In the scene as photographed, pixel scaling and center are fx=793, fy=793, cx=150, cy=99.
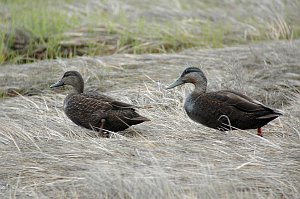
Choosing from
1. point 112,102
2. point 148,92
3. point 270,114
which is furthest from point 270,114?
point 148,92

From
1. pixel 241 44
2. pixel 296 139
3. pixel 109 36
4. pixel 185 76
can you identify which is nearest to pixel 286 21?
pixel 241 44

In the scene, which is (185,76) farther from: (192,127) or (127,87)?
(127,87)

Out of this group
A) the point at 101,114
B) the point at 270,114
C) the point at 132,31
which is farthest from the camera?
the point at 132,31

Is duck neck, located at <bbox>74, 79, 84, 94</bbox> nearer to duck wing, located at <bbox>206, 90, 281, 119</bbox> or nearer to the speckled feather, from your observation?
the speckled feather

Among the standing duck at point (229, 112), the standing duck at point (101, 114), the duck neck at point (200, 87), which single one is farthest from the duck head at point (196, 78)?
the standing duck at point (101, 114)

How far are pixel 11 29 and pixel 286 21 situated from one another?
4.03 m

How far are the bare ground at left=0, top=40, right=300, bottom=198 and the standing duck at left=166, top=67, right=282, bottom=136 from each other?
3.9 inches

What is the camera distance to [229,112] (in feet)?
21.0

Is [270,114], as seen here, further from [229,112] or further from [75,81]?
[75,81]

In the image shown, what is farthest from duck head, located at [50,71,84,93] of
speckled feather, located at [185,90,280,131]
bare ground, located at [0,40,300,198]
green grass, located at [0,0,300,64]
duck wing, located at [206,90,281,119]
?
green grass, located at [0,0,300,64]

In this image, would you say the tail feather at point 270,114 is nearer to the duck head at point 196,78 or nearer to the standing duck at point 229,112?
the standing duck at point 229,112

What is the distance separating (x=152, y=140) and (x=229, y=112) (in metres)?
0.67

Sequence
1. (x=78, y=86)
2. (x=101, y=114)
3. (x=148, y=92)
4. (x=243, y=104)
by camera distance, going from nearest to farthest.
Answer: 1. (x=243, y=104)
2. (x=101, y=114)
3. (x=78, y=86)
4. (x=148, y=92)

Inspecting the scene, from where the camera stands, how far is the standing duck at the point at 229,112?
6332 millimetres
